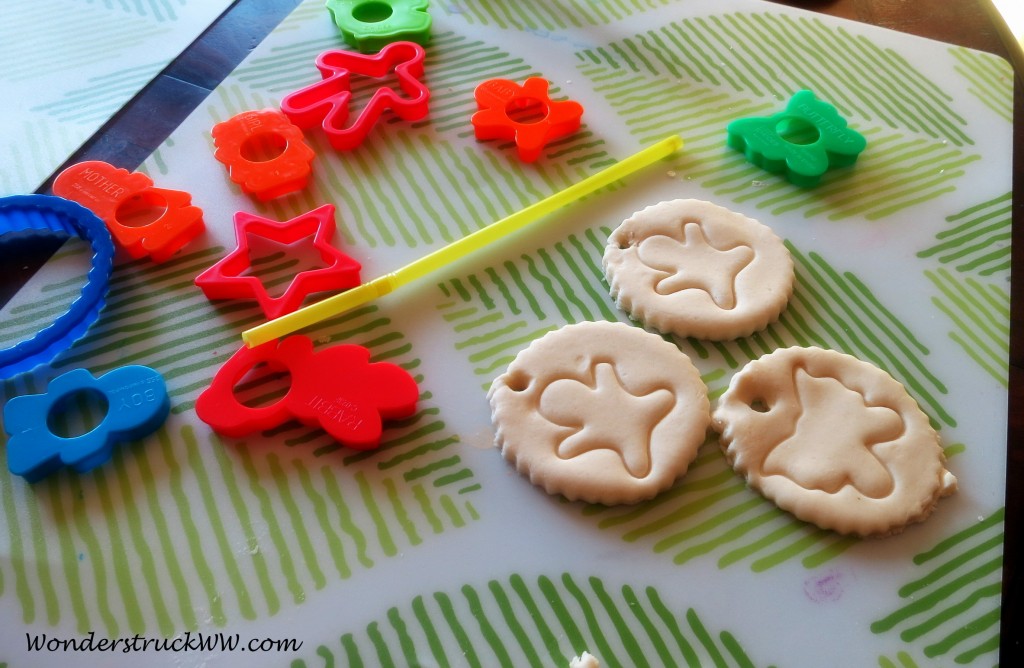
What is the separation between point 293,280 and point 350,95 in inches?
11.5

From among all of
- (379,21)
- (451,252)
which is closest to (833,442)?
(451,252)

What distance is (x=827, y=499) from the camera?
0.65 meters

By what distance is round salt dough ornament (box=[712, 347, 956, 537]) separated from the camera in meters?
0.65

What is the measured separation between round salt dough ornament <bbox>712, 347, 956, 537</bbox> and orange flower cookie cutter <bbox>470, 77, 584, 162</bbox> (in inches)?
14.1

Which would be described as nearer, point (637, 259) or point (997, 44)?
point (637, 259)

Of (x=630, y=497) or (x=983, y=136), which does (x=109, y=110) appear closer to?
(x=630, y=497)

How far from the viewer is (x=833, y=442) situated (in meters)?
0.67

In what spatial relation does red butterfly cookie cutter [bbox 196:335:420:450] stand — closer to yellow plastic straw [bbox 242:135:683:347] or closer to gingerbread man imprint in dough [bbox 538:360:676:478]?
yellow plastic straw [bbox 242:135:683:347]

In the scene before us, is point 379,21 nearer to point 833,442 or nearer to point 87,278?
point 87,278

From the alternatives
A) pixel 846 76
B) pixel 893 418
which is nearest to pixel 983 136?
pixel 846 76

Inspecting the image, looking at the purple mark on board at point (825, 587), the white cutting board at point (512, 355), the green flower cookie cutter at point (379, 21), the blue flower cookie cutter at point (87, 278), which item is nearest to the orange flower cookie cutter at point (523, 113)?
the white cutting board at point (512, 355)

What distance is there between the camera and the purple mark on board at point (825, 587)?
0.62 m

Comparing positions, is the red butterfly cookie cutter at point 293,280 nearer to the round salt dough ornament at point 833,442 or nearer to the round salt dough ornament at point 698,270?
the round salt dough ornament at point 698,270

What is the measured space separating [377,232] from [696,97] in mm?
430
